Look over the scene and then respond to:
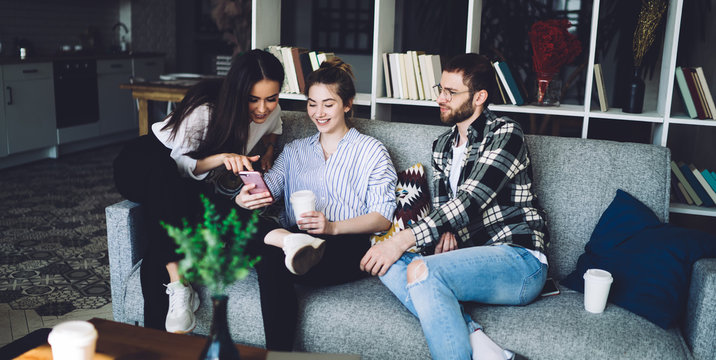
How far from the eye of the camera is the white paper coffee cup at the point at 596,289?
1696mm

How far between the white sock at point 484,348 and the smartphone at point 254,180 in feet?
2.54

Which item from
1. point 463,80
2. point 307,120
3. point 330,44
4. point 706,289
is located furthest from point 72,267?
point 330,44

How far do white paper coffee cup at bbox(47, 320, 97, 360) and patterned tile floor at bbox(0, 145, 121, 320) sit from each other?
1477 millimetres

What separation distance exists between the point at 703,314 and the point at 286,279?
110 centimetres

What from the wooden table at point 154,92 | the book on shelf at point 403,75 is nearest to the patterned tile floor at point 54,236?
the wooden table at point 154,92

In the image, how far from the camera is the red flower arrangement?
8.41 feet

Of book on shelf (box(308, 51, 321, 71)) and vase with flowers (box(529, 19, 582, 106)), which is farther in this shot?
book on shelf (box(308, 51, 321, 71))

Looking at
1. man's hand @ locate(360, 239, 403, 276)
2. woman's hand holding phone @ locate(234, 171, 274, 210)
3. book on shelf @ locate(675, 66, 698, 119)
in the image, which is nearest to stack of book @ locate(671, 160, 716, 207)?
book on shelf @ locate(675, 66, 698, 119)

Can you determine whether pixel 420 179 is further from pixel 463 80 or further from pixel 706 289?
pixel 706 289

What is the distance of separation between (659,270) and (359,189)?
3.09ft

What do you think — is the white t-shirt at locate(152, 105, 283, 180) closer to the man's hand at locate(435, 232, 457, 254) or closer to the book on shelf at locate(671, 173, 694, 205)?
the man's hand at locate(435, 232, 457, 254)

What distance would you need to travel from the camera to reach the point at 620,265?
72.2 inches

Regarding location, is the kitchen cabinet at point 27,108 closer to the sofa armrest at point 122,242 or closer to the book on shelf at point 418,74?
the sofa armrest at point 122,242

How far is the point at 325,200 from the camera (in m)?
2.14
